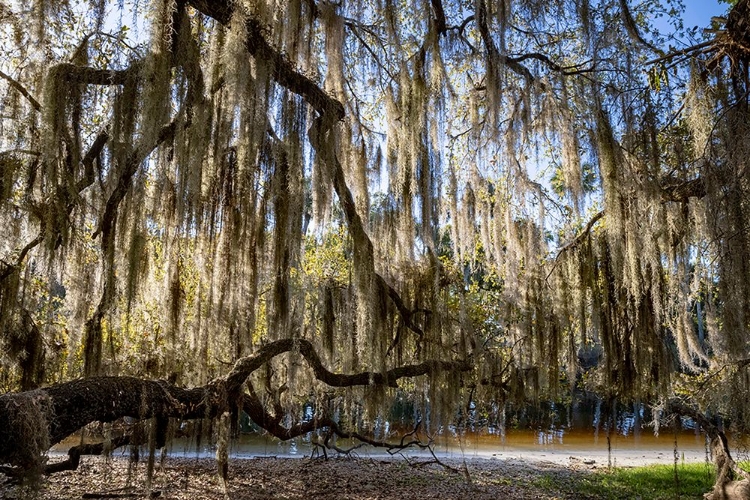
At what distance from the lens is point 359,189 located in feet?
18.4

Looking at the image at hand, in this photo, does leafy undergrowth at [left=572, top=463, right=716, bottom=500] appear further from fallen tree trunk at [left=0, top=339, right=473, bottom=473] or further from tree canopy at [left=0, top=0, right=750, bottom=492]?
fallen tree trunk at [left=0, top=339, right=473, bottom=473]

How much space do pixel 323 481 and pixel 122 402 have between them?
4306 millimetres

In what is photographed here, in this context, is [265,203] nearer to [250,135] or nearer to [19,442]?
[250,135]

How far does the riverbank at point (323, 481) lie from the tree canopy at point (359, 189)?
95 centimetres

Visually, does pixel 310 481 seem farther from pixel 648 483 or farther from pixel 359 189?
pixel 648 483

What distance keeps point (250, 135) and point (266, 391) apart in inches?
156

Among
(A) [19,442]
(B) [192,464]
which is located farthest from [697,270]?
(B) [192,464]

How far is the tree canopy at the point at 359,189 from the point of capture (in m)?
3.88

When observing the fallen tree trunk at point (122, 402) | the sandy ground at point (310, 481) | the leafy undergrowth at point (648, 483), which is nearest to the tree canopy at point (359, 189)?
the fallen tree trunk at point (122, 402)

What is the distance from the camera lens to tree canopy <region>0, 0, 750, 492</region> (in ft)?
12.7

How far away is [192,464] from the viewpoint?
8.61m

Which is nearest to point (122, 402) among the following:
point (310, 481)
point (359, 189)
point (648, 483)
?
point (359, 189)

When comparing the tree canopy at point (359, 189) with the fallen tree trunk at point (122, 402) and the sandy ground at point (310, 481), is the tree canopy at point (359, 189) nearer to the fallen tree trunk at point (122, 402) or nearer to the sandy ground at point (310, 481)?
the fallen tree trunk at point (122, 402)

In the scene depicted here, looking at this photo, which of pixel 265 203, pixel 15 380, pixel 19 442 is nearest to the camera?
pixel 19 442
